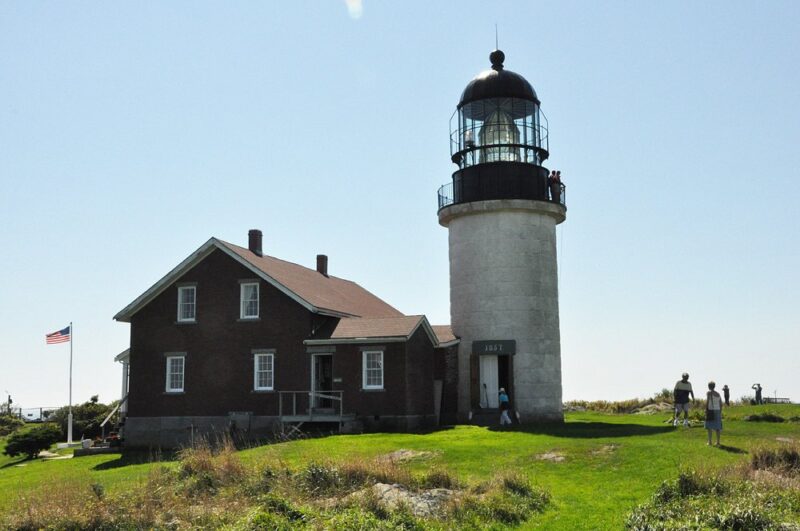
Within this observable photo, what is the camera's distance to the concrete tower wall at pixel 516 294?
3469 cm

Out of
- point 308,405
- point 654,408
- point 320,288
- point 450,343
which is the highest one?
point 320,288

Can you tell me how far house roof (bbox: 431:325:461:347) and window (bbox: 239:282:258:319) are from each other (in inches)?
289

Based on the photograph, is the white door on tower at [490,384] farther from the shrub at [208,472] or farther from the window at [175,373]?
the shrub at [208,472]

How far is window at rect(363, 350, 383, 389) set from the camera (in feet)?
103

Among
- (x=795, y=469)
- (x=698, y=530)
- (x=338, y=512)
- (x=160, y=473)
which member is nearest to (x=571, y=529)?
(x=698, y=530)

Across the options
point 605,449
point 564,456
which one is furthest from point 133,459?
point 605,449

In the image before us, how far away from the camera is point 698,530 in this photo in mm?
13391

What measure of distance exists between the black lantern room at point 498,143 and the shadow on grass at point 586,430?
9496 millimetres

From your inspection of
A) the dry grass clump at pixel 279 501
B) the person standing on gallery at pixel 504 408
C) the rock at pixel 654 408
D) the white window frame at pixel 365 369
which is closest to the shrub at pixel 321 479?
the dry grass clump at pixel 279 501

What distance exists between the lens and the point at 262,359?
3328cm

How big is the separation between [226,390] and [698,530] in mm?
23128

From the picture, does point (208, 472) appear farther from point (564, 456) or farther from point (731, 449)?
point (731, 449)

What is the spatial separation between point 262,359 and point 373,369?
186 inches

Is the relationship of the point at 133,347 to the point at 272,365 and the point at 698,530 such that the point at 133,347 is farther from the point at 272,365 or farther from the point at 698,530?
the point at 698,530
